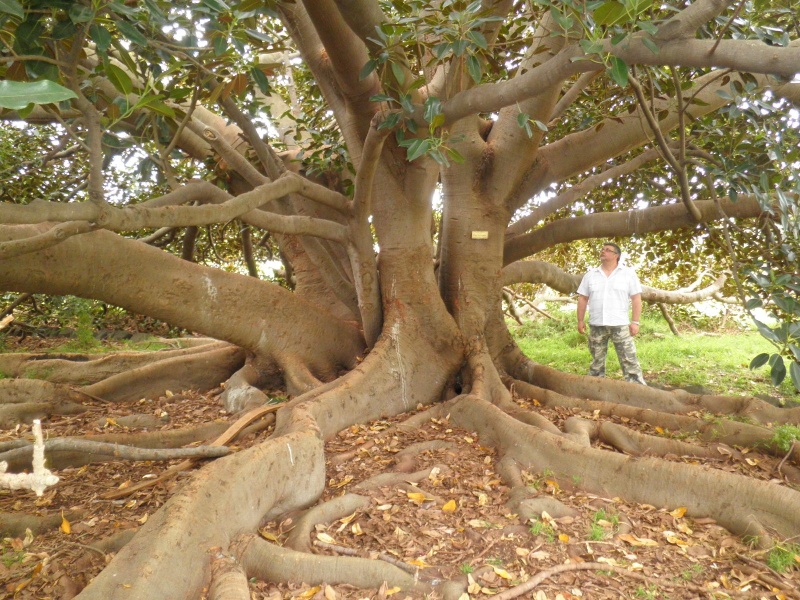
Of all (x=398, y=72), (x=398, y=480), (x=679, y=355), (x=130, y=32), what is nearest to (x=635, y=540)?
(x=398, y=480)

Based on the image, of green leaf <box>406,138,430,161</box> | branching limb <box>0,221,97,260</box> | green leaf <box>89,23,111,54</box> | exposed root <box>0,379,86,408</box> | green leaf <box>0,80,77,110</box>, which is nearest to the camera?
green leaf <box>0,80,77,110</box>

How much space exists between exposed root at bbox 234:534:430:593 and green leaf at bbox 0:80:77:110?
82.0 inches

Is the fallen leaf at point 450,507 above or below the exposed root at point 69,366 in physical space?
below

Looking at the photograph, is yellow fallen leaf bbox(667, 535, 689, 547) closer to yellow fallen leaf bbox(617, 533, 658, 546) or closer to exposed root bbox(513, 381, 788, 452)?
yellow fallen leaf bbox(617, 533, 658, 546)

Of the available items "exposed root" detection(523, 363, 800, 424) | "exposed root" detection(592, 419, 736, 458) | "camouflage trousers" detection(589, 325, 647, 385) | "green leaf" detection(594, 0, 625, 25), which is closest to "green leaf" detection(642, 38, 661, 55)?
"green leaf" detection(594, 0, 625, 25)

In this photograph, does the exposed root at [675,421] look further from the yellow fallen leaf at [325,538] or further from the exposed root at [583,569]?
the yellow fallen leaf at [325,538]

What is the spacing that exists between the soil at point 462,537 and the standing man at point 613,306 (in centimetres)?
175

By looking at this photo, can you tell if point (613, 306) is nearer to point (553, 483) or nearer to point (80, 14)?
point (553, 483)

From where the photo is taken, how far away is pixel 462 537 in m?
2.72

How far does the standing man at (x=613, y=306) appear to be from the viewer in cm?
521

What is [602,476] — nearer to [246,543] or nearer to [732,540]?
[732,540]

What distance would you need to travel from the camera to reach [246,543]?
2.52 metres

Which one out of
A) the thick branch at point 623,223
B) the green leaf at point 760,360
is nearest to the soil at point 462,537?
the green leaf at point 760,360

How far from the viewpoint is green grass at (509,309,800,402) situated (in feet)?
20.5
